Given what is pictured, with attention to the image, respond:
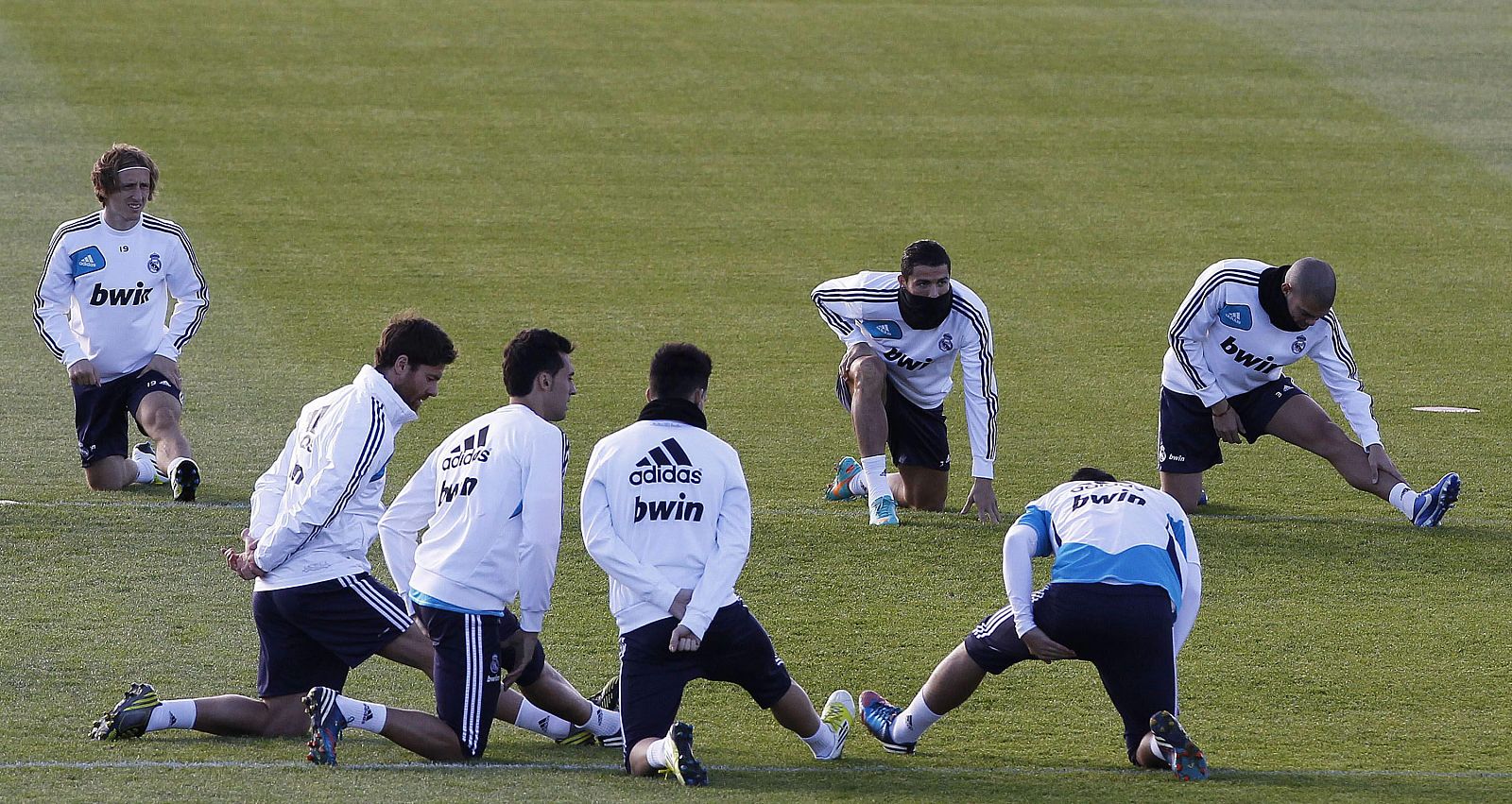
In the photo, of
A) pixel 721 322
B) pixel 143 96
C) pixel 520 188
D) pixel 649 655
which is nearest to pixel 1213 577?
pixel 649 655

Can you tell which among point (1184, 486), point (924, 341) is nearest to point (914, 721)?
point (924, 341)

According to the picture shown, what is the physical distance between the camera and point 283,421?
1071cm

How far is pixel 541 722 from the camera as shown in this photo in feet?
18.9

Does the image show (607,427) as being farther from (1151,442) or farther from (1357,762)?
(1357,762)

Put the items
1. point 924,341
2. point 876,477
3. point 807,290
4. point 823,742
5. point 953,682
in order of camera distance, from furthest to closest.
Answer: point 807,290, point 924,341, point 876,477, point 953,682, point 823,742

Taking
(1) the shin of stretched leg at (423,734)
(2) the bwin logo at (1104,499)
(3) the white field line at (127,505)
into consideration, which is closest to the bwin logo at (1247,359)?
(2) the bwin logo at (1104,499)

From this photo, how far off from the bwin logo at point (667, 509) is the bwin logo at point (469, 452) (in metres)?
0.50

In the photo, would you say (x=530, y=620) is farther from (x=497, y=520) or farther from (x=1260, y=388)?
(x=1260, y=388)

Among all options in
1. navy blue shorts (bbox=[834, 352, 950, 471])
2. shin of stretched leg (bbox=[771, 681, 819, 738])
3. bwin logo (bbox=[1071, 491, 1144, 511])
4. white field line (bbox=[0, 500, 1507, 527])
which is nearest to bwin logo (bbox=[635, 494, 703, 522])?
shin of stretched leg (bbox=[771, 681, 819, 738])

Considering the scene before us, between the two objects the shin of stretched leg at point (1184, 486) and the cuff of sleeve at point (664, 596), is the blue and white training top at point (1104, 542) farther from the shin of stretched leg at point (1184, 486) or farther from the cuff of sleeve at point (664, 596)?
the shin of stretched leg at point (1184, 486)

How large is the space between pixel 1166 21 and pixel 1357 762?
845 inches

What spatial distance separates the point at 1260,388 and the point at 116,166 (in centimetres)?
575

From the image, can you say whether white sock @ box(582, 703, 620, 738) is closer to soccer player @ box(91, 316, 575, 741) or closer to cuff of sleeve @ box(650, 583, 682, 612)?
soccer player @ box(91, 316, 575, 741)

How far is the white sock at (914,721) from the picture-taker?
18.9ft
